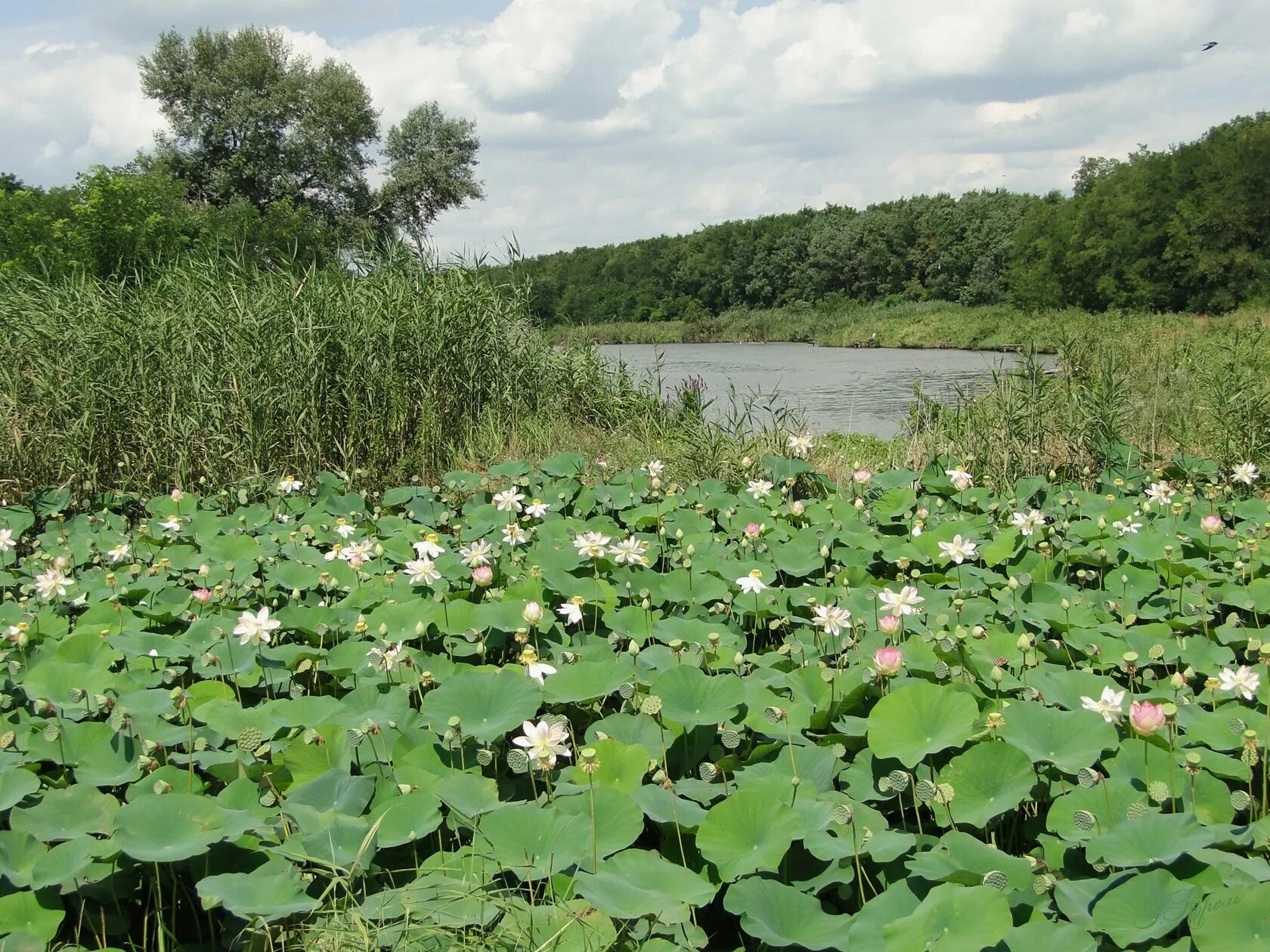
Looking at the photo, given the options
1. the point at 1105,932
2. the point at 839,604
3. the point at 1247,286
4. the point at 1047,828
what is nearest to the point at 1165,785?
the point at 1047,828

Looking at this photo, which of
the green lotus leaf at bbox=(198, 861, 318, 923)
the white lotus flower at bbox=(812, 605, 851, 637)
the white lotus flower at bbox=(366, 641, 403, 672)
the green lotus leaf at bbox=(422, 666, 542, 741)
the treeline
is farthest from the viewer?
the treeline

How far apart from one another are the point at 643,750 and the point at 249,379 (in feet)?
13.0

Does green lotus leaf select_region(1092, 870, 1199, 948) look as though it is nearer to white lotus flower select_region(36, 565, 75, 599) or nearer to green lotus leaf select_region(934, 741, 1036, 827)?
green lotus leaf select_region(934, 741, 1036, 827)

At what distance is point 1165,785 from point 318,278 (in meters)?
5.38

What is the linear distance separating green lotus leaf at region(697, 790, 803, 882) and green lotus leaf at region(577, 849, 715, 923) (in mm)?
68

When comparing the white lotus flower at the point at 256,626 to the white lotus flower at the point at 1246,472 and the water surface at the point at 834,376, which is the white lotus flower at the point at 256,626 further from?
the water surface at the point at 834,376

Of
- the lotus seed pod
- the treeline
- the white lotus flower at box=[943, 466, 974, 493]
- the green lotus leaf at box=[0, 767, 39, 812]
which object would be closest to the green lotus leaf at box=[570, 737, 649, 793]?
the lotus seed pod

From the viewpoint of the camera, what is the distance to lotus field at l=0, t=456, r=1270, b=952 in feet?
4.40

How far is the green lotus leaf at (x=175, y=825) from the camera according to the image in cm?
141

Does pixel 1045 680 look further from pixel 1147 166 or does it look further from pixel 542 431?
pixel 1147 166

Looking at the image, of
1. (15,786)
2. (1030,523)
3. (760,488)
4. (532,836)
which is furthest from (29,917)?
(760,488)

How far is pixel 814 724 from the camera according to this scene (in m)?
1.95

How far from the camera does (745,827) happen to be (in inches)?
57.6

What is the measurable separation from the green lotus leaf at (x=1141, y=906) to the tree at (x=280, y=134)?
22933mm
